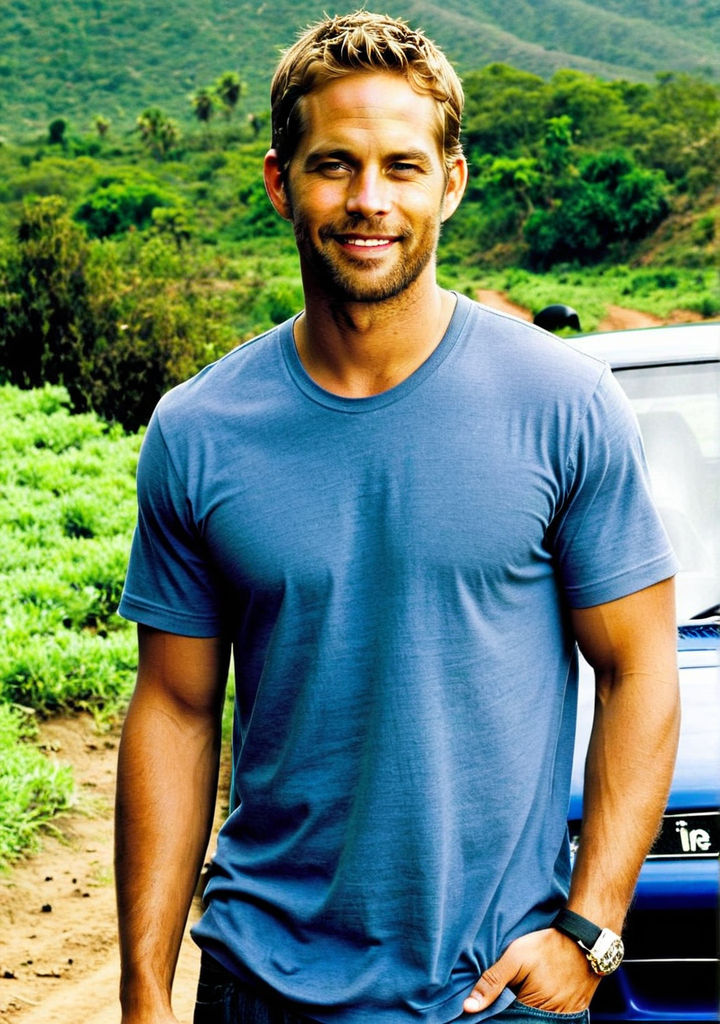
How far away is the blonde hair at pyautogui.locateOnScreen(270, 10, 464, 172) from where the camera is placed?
191cm

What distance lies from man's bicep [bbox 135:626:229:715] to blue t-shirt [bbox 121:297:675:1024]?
0.13m

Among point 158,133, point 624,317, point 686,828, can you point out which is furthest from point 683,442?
point 158,133

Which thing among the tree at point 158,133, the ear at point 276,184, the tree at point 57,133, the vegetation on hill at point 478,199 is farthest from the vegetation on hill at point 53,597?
the tree at point 57,133

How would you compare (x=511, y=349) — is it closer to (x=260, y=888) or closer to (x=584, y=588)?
(x=584, y=588)

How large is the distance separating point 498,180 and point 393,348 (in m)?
54.8

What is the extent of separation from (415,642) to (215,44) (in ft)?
301

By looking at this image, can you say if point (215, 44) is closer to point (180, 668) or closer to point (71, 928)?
point (71, 928)

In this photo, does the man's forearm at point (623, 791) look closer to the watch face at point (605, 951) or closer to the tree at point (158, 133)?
the watch face at point (605, 951)

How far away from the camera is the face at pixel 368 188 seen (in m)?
1.88

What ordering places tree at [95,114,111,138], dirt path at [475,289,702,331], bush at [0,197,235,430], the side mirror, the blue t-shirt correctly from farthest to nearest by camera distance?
tree at [95,114,111,138]
dirt path at [475,289,702,331]
bush at [0,197,235,430]
the side mirror
the blue t-shirt

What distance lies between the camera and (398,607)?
177 cm

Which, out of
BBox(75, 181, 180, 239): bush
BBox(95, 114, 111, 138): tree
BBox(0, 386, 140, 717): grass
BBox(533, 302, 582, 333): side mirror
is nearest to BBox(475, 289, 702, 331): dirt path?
BBox(75, 181, 180, 239): bush

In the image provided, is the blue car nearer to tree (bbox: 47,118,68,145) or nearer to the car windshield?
→ the car windshield

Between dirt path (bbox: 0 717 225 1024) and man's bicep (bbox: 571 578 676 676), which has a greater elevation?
man's bicep (bbox: 571 578 676 676)
